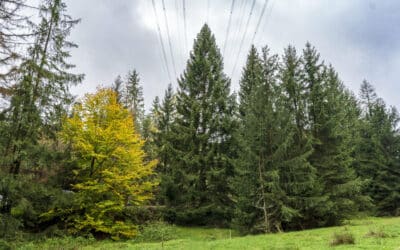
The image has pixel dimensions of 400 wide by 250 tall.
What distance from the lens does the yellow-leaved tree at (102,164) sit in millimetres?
17016

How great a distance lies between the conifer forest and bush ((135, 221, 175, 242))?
0.55m

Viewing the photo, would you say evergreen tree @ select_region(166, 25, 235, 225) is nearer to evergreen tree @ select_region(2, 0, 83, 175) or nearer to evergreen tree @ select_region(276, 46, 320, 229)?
evergreen tree @ select_region(276, 46, 320, 229)

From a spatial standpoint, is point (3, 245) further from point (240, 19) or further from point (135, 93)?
point (135, 93)

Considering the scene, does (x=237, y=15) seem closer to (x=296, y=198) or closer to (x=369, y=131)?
(x=296, y=198)

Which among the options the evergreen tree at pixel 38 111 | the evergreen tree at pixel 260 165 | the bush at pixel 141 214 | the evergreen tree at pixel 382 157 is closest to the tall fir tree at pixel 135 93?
the bush at pixel 141 214

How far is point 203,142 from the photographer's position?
2255 cm

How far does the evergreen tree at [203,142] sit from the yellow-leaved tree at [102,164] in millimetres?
3683

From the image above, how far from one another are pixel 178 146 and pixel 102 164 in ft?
22.3

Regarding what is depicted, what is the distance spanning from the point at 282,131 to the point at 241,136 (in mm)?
2654

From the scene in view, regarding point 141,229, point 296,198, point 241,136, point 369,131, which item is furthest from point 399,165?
point 141,229

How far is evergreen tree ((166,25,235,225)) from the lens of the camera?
69.2ft

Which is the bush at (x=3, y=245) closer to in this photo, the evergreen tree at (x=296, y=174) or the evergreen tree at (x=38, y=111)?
the evergreen tree at (x=38, y=111)

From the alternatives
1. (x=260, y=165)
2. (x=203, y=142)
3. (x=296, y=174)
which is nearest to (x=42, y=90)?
(x=203, y=142)

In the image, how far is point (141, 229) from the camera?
19.4 metres
